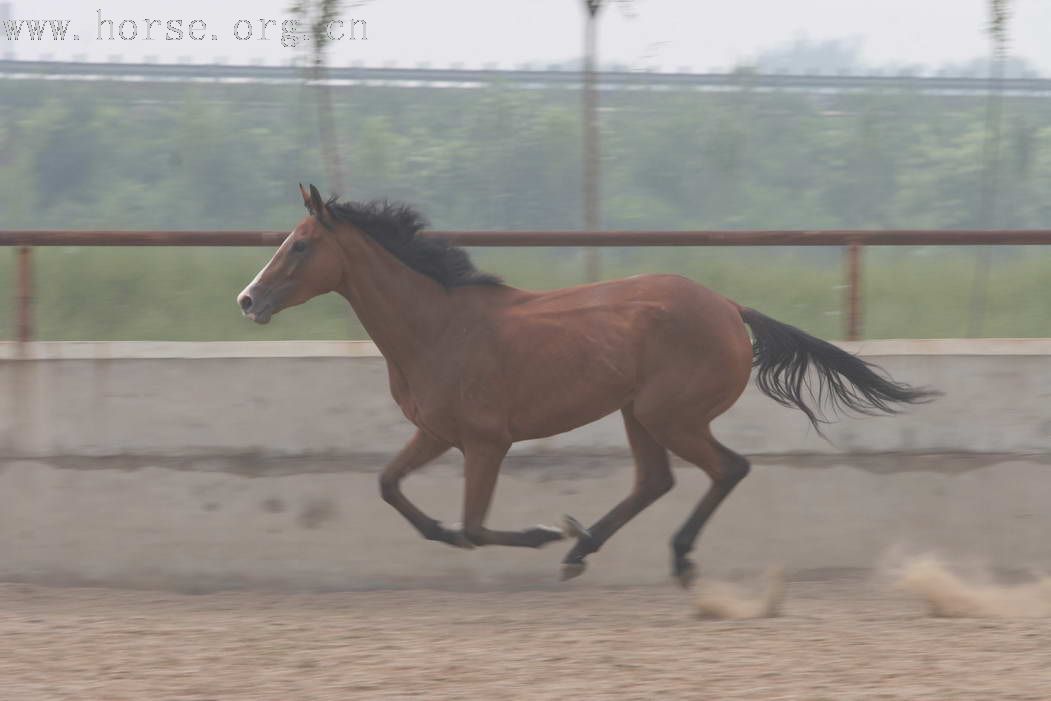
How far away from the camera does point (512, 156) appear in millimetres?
12406

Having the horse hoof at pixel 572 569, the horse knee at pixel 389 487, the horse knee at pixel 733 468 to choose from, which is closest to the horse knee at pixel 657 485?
the horse knee at pixel 733 468

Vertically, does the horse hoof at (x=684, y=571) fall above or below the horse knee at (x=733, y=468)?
below

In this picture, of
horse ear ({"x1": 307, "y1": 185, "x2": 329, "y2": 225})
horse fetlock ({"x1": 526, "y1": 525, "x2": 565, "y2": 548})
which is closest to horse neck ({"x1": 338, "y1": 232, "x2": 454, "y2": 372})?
horse ear ({"x1": 307, "y1": 185, "x2": 329, "y2": 225})

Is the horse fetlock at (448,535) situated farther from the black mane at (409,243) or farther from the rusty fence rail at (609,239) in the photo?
the rusty fence rail at (609,239)

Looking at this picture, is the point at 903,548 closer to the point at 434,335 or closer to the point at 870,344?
the point at 870,344

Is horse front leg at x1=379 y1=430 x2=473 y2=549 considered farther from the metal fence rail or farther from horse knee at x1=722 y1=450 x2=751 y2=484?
the metal fence rail

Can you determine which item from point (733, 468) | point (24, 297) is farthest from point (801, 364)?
point (24, 297)

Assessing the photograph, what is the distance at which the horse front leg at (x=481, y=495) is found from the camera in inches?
214

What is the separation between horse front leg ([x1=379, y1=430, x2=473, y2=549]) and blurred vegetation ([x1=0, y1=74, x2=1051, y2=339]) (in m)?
5.69

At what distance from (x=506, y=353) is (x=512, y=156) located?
279 inches

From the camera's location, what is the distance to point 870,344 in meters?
6.73

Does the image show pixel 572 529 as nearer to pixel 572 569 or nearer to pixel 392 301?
pixel 572 569

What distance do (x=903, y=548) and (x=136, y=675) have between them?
365 centimetres

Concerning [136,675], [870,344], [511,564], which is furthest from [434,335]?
[870,344]
